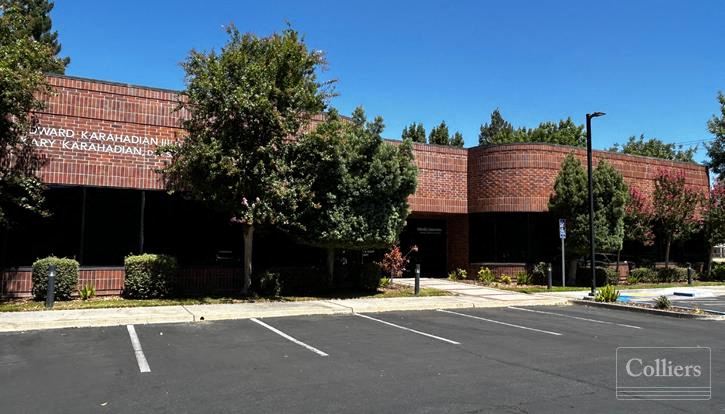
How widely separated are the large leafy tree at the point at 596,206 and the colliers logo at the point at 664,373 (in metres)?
13.1

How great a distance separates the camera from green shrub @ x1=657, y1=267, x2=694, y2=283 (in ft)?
90.3

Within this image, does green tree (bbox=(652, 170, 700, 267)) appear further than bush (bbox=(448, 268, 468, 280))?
Yes

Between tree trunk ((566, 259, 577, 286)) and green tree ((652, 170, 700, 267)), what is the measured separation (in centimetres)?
526

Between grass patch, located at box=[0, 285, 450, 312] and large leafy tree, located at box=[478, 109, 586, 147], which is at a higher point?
large leafy tree, located at box=[478, 109, 586, 147]

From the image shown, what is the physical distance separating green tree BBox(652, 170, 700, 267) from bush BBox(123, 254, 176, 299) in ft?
70.0

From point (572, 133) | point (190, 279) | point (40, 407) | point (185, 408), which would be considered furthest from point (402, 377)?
point (572, 133)

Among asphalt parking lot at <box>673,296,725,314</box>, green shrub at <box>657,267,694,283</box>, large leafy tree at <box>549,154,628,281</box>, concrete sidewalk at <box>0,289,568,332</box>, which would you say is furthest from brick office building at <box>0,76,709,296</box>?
green shrub at <box>657,267,694,283</box>

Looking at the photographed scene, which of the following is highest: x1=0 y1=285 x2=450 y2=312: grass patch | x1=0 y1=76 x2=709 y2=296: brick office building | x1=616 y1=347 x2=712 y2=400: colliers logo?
x1=0 y1=76 x2=709 y2=296: brick office building

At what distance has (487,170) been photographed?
25.0 meters

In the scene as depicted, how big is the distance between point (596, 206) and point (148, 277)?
16.6 m

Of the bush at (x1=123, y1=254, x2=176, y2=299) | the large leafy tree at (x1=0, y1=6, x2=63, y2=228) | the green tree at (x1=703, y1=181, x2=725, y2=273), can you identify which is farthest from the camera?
the green tree at (x1=703, y1=181, x2=725, y2=273)

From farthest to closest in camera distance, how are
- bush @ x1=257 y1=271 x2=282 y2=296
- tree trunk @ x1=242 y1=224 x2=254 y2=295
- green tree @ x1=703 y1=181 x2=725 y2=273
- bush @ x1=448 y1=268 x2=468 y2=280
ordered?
green tree @ x1=703 y1=181 x2=725 y2=273 < bush @ x1=448 y1=268 x2=468 y2=280 < bush @ x1=257 y1=271 x2=282 y2=296 < tree trunk @ x1=242 y1=224 x2=254 y2=295

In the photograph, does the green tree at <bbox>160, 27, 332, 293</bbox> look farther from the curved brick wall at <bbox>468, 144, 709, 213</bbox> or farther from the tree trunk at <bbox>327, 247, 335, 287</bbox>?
the curved brick wall at <bbox>468, 144, 709, 213</bbox>

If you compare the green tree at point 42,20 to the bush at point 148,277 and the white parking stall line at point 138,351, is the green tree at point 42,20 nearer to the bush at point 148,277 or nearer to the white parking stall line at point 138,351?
the bush at point 148,277
